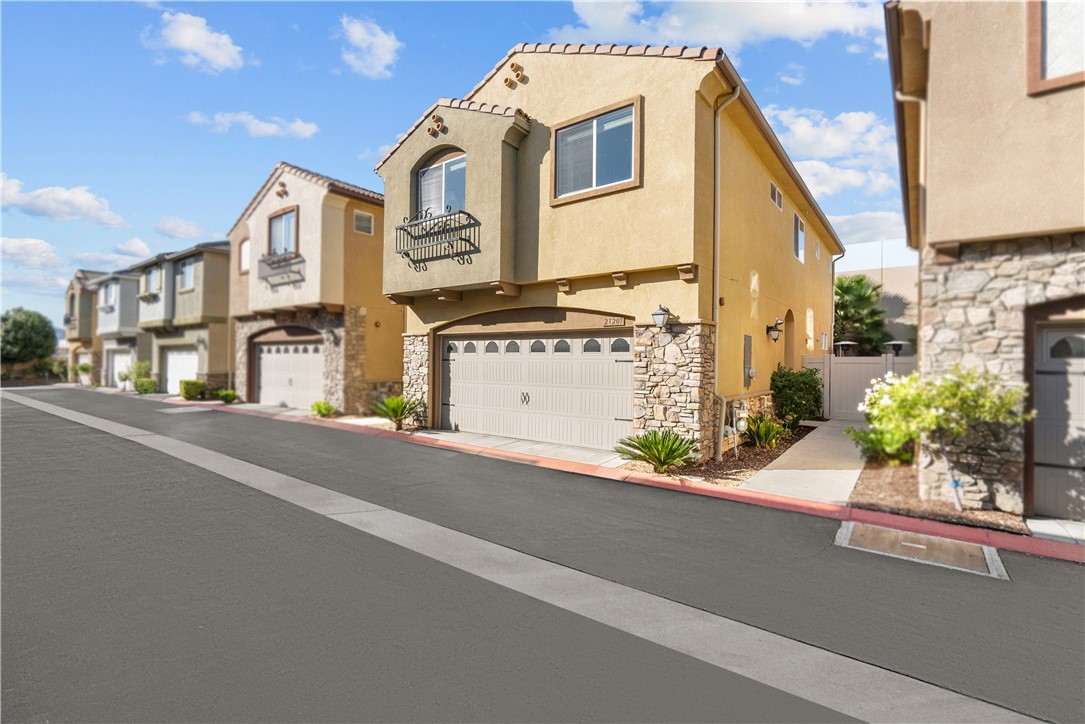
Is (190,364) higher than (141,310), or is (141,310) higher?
(141,310)

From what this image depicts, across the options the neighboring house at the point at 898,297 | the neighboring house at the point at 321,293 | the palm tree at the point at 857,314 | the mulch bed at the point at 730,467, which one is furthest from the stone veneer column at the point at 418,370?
the neighboring house at the point at 898,297

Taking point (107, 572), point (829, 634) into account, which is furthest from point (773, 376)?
point (107, 572)

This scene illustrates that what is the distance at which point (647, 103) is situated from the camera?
34.8 feet

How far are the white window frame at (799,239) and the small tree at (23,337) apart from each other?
185 feet

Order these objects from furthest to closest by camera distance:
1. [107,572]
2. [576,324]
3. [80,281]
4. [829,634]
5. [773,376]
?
[80,281] → [773,376] → [576,324] → [107,572] → [829,634]

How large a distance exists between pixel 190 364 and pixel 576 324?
78.2 ft

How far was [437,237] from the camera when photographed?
13844mm

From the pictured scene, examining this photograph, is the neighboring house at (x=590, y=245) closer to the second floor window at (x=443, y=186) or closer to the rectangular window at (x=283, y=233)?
the second floor window at (x=443, y=186)

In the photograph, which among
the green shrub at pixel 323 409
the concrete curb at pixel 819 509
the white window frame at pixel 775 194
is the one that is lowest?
the concrete curb at pixel 819 509

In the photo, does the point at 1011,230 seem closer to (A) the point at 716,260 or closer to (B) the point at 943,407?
(B) the point at 943,407

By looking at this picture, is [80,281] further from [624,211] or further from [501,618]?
[501,618]

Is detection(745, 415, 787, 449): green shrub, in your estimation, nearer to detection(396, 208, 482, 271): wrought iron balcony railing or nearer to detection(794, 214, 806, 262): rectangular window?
detection(396, 208, 482, 271): wrought iron balcony railing

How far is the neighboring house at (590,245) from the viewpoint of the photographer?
33.9ft

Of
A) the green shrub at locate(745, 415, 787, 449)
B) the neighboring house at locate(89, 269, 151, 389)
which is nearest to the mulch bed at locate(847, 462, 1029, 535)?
the green shrub at locate(745, 415, 787, 449)
